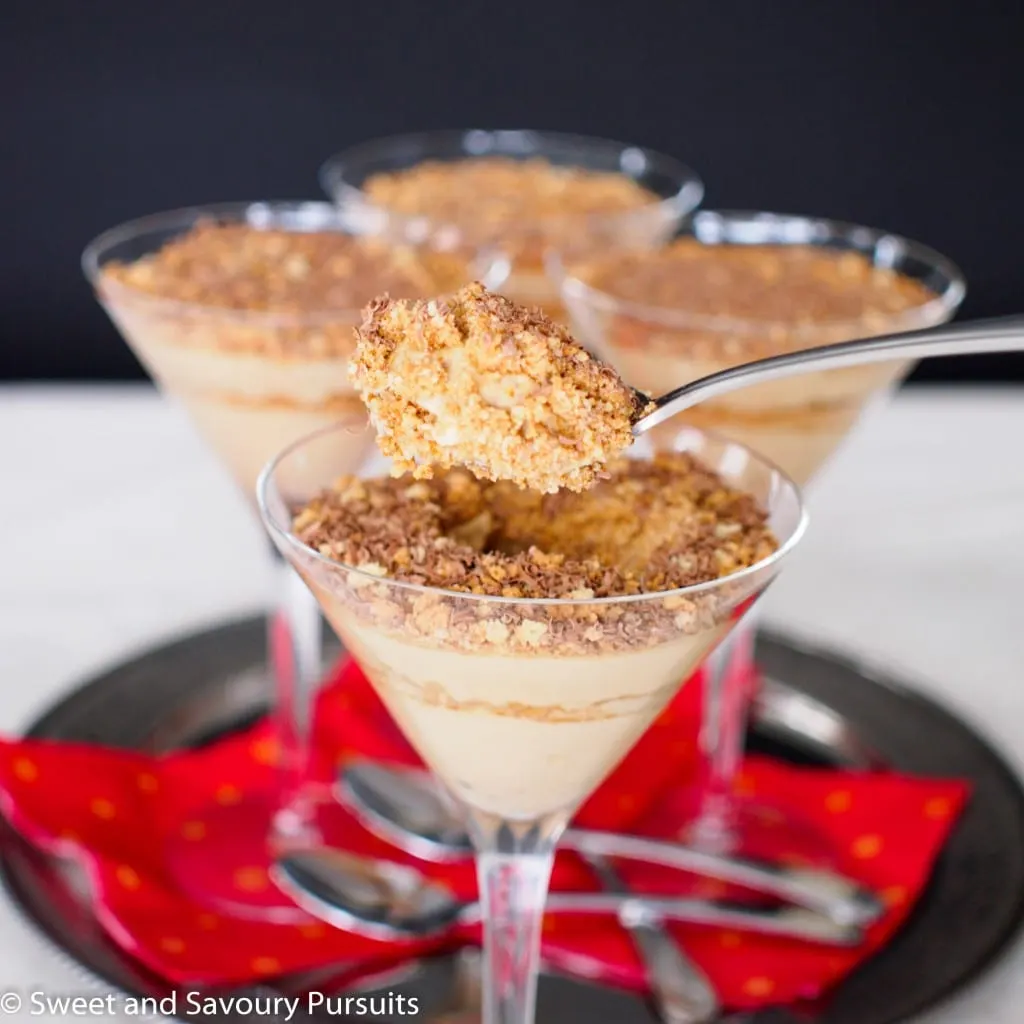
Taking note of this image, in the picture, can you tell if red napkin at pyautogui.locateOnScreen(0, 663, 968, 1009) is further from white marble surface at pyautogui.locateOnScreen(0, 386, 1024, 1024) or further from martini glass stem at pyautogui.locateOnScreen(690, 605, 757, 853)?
white marble surface at pyautogui.locateOnScreen(0, 386, 1024, 1024)

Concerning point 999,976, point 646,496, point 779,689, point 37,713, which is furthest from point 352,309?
point 999,976

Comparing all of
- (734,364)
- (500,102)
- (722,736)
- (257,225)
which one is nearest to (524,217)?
(257,225)

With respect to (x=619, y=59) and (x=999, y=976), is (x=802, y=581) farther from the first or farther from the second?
(x=619, y=59)

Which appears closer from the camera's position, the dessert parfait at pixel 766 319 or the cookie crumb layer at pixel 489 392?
the cookie crumb layer at pixel 489 392

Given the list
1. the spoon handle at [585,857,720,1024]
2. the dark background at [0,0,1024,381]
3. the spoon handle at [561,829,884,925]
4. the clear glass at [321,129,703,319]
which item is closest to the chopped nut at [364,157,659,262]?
the clear glass at [321,129,703,319]

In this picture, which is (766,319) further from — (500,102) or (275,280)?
(500,102)

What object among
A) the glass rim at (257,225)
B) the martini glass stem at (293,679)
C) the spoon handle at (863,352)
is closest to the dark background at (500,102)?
the glass rim at (257,225)

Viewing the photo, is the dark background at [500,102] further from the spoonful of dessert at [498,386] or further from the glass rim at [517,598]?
the spoonful of dessert at [498,386]
